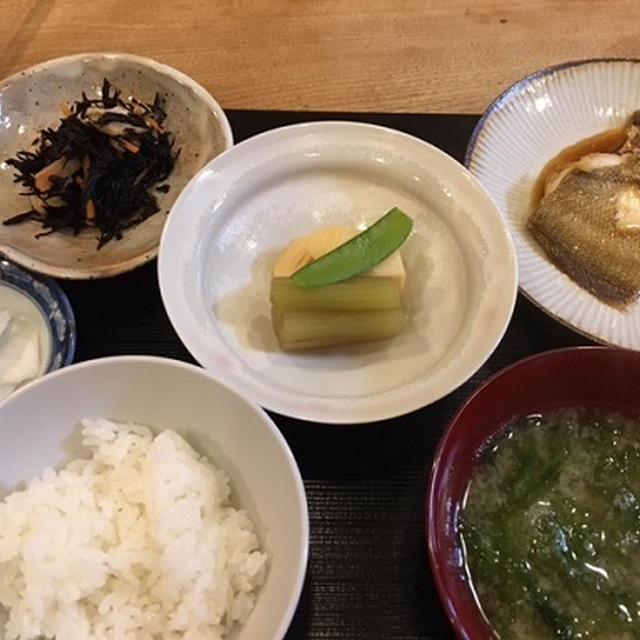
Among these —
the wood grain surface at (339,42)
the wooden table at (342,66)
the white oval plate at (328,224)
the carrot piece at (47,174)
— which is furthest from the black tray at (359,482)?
the wood grain surface at (339,42)

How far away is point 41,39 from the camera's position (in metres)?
2.57

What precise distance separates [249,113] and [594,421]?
1336mm

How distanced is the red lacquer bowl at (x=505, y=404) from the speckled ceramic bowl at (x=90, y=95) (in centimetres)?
85

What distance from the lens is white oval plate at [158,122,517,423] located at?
1.66 metres

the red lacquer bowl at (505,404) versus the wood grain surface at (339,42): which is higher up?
the wood grain surface at (339,42)

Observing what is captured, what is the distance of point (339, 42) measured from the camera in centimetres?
259

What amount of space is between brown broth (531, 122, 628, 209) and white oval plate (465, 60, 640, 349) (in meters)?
0.02

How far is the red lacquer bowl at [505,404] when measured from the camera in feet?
4.69

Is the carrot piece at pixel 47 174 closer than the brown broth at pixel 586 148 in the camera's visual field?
Yes

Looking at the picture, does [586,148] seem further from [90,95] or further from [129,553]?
[129,553]

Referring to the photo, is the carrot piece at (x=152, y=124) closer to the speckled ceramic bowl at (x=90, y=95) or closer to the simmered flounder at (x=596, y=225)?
the speckled ceramic bowl at (x=90, y=95)

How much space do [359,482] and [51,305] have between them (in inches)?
30.9

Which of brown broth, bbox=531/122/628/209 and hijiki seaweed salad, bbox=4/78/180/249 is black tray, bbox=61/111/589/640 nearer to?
hijiki seaweed salad, bbox=4/78/180/249

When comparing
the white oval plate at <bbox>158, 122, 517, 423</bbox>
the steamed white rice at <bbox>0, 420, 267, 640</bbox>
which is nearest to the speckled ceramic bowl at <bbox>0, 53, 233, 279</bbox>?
the white oval plate at <bbox>158, 122, 517, 423</bbox>
